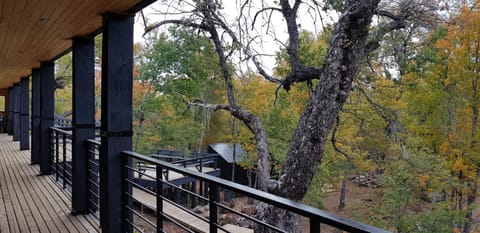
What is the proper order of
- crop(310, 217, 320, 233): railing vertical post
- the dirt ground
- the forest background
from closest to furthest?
1. crop(310, 217, 320, 233): railing vertical post
2. the forest background
3. the dirt ground

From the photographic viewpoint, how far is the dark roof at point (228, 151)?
18.8 m

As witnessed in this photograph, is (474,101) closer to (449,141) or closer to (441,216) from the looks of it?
(449,141)

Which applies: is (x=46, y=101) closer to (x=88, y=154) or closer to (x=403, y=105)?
(x=88, y=154)

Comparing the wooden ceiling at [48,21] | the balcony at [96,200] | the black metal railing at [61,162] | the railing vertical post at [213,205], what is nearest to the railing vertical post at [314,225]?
the balcony at [96,200]

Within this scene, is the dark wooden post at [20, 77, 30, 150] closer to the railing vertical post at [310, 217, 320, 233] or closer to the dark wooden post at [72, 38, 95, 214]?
the dark wooden post at [72, 38, 95, 214]

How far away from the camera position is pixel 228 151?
19469 millimetres

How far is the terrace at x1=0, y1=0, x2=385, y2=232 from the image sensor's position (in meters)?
1.99

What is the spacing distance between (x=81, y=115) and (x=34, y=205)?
128 cm

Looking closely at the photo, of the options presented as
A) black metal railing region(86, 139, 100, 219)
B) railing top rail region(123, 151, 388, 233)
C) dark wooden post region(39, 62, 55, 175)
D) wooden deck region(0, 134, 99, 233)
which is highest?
dark wooden post region(39, 62, 55, 175)

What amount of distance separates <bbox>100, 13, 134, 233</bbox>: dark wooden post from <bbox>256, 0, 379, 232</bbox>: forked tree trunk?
3.75 meters

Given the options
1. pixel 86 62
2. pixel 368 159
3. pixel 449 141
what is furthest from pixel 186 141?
pixel 86 62

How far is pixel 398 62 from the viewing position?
7.92m

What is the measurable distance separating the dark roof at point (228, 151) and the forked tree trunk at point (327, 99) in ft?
39.5

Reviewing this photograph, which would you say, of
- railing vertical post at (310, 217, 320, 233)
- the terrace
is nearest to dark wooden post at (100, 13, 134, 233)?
the terrace
